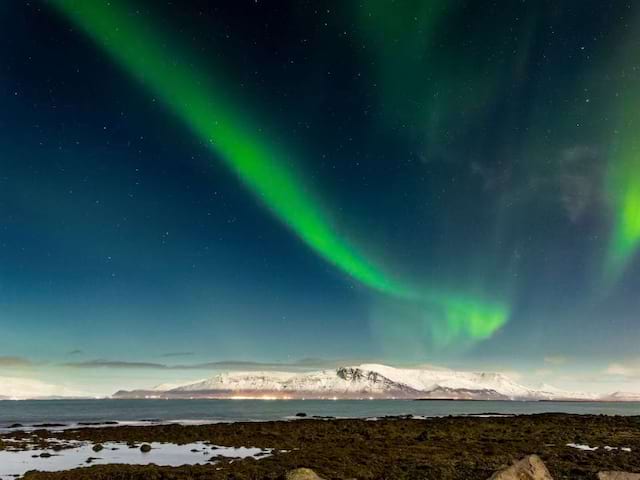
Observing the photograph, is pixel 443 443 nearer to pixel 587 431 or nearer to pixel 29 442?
pixel 587 431

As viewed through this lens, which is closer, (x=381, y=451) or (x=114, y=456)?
(x=114, y=456)

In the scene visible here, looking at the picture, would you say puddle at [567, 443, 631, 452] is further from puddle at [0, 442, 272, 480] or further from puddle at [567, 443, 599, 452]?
puddle at [0, 442, 272, 480]

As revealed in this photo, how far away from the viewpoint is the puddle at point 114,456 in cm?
3156

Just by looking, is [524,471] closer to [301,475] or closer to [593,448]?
[301,475]

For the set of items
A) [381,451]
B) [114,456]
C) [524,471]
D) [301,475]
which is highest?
[524,471]

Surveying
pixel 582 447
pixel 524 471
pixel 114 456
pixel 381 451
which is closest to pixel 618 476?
pixel 524 471

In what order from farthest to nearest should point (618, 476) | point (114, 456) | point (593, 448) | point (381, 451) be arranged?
point (593, 448) < point (381, 451) < point (114, 456) < point (618, 476)

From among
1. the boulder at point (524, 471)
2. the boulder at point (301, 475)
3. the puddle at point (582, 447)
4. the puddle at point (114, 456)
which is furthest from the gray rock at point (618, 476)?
the puddle at point (114, 456)

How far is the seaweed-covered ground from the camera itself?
27.0m

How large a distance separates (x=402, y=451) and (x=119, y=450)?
22.5 m

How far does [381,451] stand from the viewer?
121ft

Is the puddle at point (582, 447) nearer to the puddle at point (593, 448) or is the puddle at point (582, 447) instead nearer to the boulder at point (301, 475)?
the puddle at point (593, 448)

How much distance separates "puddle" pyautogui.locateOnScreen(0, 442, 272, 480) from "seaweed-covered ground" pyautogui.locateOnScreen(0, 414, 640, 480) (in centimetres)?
254

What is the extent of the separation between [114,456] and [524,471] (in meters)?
28.8
